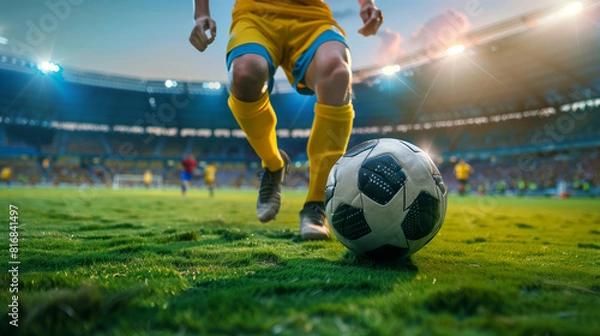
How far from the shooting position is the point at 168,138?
40344 millimetres

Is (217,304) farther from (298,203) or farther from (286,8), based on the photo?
(298,203)

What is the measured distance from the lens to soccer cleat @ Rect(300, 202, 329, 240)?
2.52 m

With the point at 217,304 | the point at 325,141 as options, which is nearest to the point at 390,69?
the point at 325,141

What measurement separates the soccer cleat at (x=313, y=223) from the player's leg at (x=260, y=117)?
449 mm

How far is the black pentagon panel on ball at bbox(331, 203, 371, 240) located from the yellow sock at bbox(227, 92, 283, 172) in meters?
1.17

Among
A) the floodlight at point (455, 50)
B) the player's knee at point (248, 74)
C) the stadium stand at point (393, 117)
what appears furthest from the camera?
the stadium stand at point (393, 117)

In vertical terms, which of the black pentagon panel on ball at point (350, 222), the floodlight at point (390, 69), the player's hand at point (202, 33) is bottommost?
the black pentagon panel on ball at point (350, 222)

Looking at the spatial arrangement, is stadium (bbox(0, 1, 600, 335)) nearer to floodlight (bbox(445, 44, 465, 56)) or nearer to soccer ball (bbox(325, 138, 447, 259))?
soccer ball (bbox(325, 138, 447, 259))

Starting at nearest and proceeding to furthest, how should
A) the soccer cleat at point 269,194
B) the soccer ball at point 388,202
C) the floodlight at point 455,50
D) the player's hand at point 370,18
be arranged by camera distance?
the soccer ball at point 388,202
the player's hand at point 370,18
the soccer cleat at point 269,194
the floodlight at point 455,50

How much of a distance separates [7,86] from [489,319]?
3918 centimetres

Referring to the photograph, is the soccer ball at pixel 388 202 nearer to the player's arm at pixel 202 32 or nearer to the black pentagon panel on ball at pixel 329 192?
the black pentagon panel on ball at pixel 329 192

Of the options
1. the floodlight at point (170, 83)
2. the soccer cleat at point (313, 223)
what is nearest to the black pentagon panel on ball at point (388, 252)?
the soccer cleat at point (313, 223)

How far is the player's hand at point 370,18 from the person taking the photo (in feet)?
8.61

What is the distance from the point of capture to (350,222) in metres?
1.81
